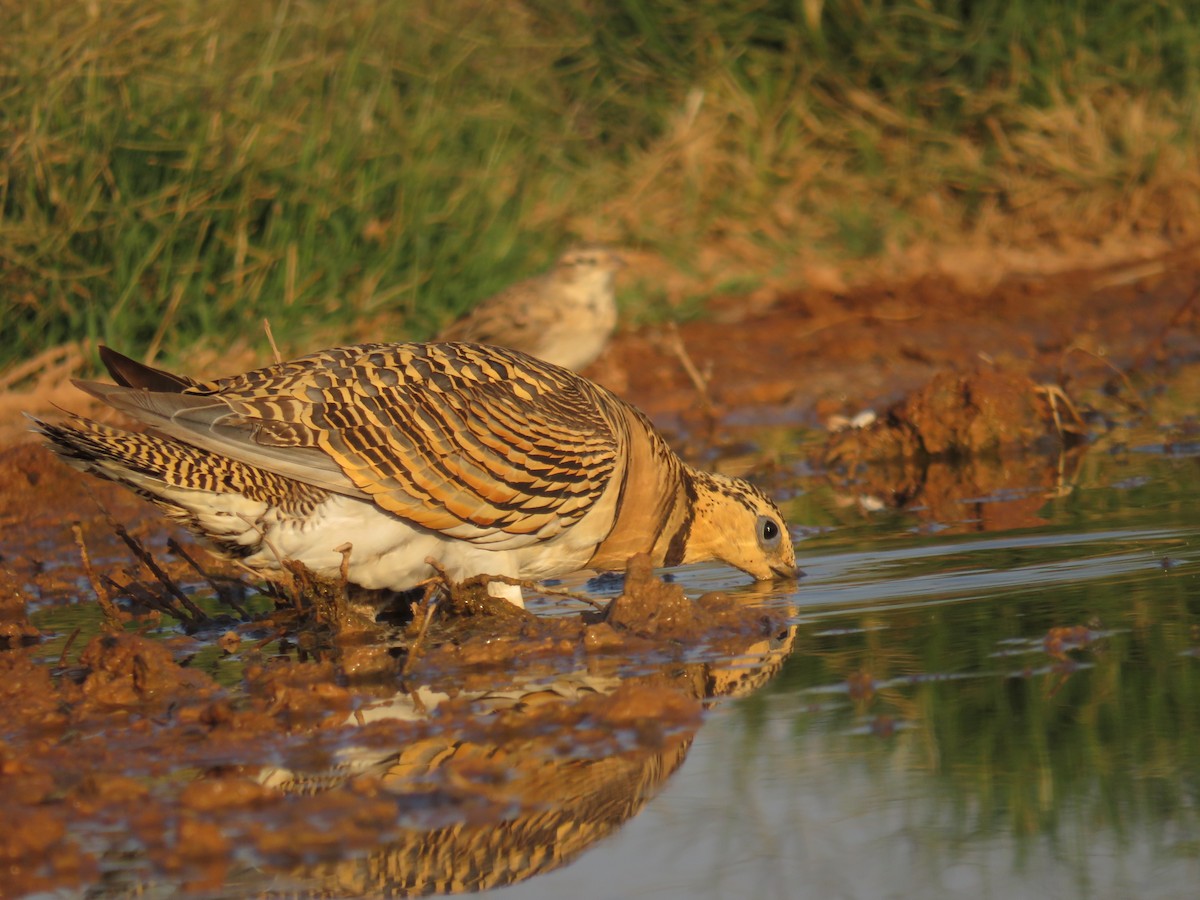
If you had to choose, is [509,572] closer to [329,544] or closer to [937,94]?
[329,544]

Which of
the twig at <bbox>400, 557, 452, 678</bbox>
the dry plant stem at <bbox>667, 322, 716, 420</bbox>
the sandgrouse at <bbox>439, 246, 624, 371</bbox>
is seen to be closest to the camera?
the twig at <bbox>400, 557, 452, 678</bbox>

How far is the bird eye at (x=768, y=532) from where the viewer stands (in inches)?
228

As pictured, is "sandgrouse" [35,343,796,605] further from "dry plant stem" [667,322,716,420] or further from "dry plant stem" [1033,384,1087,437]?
"dry plant stem" [667,322,716,420]

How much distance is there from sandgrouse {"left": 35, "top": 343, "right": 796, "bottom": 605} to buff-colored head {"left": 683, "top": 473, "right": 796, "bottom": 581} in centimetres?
3

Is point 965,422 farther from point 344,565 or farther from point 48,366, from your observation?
point 48,366

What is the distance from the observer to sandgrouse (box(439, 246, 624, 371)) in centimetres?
865

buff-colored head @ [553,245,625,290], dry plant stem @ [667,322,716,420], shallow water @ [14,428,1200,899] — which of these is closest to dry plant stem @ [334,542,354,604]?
shallow water @ [14,428,1200,899]

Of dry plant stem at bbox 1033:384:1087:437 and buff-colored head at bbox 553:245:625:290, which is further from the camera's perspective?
buff-colored head at bbox 553:245:625:290

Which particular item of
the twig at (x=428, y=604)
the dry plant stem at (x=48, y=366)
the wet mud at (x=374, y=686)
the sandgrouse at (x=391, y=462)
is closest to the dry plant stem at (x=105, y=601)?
the wet mud at (x=374, y=686)

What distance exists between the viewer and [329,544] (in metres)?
5.02

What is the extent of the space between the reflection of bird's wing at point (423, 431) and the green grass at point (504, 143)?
3.00 meters

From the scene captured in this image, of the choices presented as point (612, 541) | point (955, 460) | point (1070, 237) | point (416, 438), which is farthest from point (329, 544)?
point (1070, 237)

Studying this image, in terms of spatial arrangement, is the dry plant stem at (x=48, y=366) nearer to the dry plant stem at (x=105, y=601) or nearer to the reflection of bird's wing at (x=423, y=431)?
the dry plant stem at (x=105, y=601)

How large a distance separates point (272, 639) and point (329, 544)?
424mm
